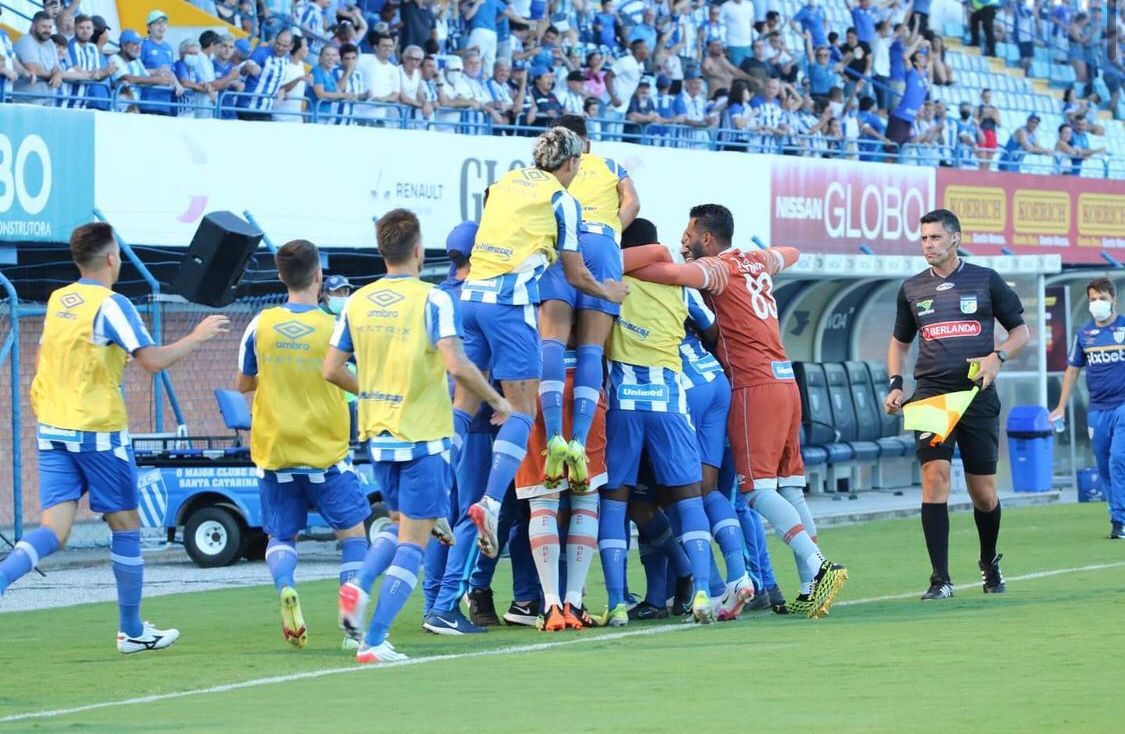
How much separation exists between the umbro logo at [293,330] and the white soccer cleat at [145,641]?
160 cm

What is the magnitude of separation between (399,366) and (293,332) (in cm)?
92

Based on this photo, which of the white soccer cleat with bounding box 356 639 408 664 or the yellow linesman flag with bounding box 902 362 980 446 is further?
the yellow linesman flag with bounding box 902 362 980 446

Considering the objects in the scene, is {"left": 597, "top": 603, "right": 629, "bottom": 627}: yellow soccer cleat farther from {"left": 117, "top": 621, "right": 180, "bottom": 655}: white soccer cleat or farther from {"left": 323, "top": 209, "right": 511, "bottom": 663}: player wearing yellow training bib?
{"left": 117, "top": 621, "right": 180, "bottom": 655}: white soccer cleat

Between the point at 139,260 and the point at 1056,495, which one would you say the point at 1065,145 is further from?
the point at 139,260

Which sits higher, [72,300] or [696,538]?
[72,300]

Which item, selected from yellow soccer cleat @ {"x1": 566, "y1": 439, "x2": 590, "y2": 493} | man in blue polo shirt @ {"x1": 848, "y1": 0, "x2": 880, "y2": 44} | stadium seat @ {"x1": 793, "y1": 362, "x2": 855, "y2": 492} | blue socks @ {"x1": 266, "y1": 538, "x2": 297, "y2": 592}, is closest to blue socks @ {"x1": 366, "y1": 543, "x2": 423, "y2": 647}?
blue socks @ {"x1": 266, "y1": 538, "x2": 297, "y2": 592}

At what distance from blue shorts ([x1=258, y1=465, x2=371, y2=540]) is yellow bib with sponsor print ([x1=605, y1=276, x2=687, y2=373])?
1.69 m

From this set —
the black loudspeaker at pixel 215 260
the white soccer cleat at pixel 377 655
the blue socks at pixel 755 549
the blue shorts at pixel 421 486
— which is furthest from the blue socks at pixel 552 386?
the black loudspeaker at pixel 215 260

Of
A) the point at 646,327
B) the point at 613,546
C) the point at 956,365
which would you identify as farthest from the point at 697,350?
the point at 956,365

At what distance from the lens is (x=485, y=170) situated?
20203 mm

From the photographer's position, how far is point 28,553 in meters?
9.30

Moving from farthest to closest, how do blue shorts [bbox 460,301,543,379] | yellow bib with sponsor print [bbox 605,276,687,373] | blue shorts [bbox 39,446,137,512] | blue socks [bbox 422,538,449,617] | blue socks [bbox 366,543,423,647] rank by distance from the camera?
1. yellow bib with sponsor print [bbox 605,276,687,373]
2. blue socks [bbox 422,538,449,617]
3. blue shorts [bbox 460,301,543,379]
4. blue shorts [bbox 39,446,137,512]
5. blue socks [bbox 366,543,423,647]

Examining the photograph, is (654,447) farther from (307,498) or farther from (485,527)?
(307,498)

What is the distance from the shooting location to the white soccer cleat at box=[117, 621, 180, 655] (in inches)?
381
